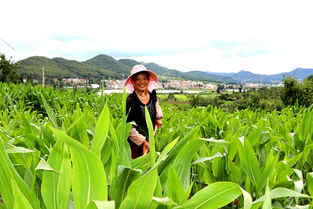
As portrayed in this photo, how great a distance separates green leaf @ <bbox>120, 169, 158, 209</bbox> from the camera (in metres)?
0.70

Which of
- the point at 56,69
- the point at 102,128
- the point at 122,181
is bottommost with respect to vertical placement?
the point at 122,181

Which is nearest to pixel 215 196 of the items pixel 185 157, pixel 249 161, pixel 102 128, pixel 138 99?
pixel 185 157

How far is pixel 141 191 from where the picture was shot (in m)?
0.72

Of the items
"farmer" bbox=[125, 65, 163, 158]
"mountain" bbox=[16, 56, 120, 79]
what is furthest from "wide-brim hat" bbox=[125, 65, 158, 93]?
"mountain" bbox=[16, 56, 120, 79]

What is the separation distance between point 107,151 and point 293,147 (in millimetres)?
1475

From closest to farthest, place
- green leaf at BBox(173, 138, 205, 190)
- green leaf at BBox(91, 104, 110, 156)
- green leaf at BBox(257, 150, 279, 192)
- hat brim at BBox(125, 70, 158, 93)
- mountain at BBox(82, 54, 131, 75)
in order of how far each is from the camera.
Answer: green leaf at BBox(91, 104, 110, 156), green leaf at BBox(173, 138, 205, 190), green leaf at BBox(257, 150, 279, 192), hat brim at BBox(125, 70, 158, 93), mountain at BBox(82, 54, 131, 75)

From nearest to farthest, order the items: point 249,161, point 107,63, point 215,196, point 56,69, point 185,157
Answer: point 215,196 → point 185,157 → point 249,161 → point 56,69 → point 107,63

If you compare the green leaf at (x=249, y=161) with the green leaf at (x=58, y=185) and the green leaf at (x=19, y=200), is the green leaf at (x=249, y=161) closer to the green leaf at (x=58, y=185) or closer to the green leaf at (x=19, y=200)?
the green leaf at (x=58, y=185)

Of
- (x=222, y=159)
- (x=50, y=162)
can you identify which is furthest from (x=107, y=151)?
(x=222, y=159)

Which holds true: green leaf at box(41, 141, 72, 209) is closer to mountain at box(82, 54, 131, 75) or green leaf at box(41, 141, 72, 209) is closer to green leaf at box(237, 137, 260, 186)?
green leaf at box(237, 137, 260, 186)

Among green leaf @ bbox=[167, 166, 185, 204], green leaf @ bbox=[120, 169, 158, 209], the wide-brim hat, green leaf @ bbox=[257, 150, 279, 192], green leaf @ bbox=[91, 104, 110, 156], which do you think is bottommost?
green leaf @ bbox=[257, 150, 279, 192]

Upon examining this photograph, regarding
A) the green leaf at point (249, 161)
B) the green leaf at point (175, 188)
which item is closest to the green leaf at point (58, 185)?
the green leaf at point (175, 188)

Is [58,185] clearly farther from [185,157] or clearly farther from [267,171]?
[267,171]

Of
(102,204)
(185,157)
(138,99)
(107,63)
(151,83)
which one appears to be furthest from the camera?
(107,63)
